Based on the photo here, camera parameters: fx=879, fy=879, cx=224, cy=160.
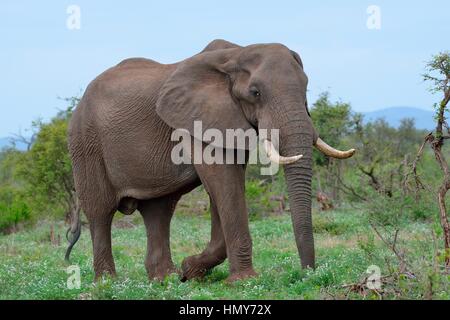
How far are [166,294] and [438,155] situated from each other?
136 inches

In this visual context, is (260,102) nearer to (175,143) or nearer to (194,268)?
(175,143)

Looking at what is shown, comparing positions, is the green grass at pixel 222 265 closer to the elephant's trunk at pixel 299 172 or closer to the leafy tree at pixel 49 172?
the elephant's trunk at pixel 299 172

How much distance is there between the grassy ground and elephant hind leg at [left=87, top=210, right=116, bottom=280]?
224 millimetres

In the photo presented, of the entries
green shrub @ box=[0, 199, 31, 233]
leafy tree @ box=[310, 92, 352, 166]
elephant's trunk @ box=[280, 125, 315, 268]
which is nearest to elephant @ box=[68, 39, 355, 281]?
elephant's trunk @ box=[280, 125, 315, 268]

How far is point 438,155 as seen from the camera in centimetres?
937

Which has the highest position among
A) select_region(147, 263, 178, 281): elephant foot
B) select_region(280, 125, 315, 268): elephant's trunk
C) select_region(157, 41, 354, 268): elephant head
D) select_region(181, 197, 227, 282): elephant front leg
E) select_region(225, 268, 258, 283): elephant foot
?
select_region(157, 41, 354, 268): elephant head

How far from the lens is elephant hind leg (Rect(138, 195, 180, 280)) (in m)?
10.2

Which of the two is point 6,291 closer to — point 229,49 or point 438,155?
point 229,49

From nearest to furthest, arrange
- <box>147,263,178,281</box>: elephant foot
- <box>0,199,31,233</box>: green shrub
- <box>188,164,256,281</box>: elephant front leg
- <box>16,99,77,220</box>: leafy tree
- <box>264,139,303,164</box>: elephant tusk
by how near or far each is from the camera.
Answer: <box>264,139,303,164</box>: elephant tusk < <box>188,164,256,281</box>: elephant front leg < <box>147,263,178,281</box>: elephant foot < <box>0,199,31,233</box>: green shrub < <box>16,99,77,220</box>: leafy tree

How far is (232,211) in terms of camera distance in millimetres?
8812

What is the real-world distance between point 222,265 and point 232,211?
8.03 feet

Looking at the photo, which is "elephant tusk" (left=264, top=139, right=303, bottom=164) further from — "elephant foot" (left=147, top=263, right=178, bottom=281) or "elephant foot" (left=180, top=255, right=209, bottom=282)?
"elephant foot" (left=147, top=263, right=178, bottom=281)

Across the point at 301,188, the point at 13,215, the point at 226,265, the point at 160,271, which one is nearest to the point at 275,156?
the point at 301,188
